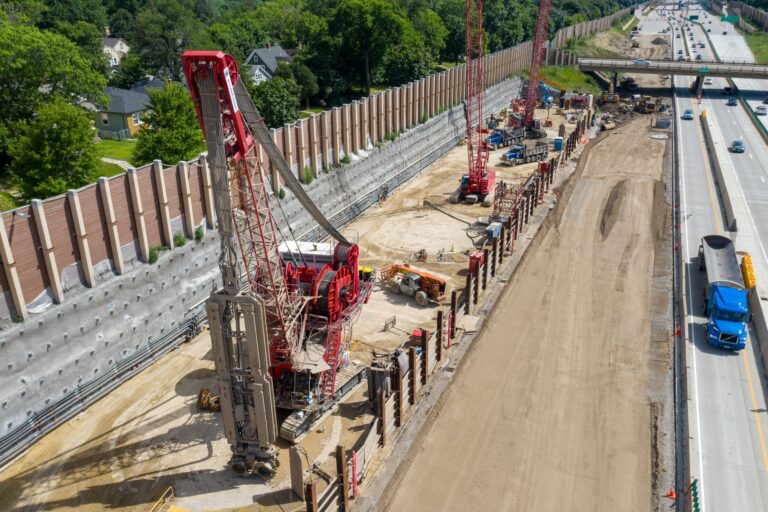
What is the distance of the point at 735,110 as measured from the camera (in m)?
93.8

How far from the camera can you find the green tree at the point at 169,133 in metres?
48.1

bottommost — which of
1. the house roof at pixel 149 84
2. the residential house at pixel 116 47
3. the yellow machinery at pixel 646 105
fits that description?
the yellow machinery at pixel 646 105

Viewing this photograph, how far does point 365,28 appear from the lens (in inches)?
3339

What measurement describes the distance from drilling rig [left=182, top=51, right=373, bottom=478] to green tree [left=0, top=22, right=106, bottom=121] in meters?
37.5

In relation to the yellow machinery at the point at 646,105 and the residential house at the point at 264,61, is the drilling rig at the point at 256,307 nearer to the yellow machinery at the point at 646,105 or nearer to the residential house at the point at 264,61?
the residential house at the point at 264,61

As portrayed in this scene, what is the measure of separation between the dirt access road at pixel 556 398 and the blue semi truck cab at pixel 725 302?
3.03 metres

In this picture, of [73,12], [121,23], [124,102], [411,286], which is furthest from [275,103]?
[121,23]

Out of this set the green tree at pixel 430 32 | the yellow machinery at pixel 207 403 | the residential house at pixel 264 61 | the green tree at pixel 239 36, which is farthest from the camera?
the green tree at pixel 430 32

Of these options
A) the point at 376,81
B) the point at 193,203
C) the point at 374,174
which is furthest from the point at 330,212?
the point at 376,81

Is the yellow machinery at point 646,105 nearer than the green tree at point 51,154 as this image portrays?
No

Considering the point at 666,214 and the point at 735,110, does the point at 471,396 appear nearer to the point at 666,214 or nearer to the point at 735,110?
the point at 666,214

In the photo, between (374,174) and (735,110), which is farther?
(735,110)

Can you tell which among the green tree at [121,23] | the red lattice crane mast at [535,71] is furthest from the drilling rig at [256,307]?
the green tree at [121,23]

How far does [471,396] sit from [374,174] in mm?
32593
